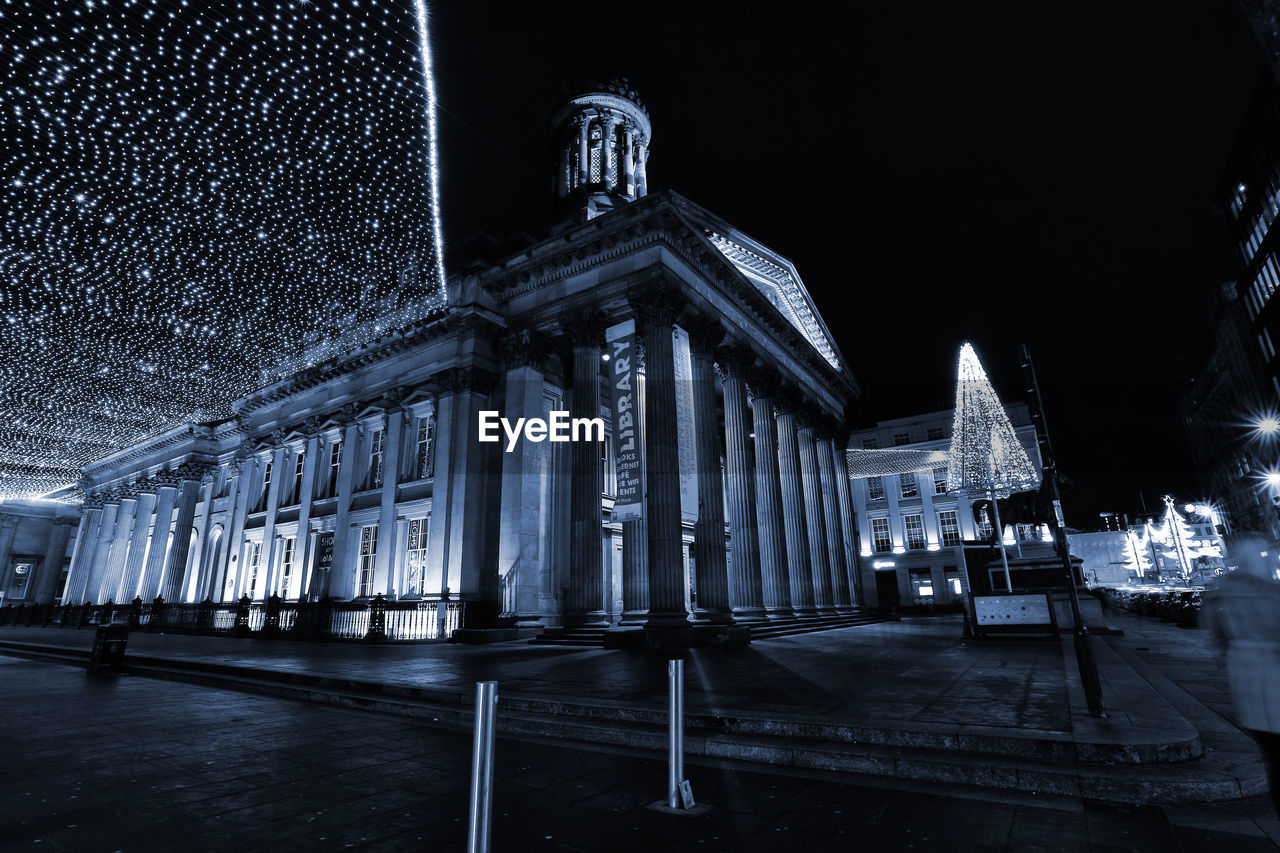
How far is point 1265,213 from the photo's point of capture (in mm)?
37469

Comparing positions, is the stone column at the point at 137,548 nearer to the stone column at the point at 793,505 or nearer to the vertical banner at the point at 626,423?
the vertical banner at the point at 626,423

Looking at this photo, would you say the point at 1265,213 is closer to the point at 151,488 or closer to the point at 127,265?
the point at 127,265

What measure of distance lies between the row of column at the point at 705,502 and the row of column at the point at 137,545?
28.7 meters

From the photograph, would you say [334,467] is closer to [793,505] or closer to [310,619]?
[310,619]

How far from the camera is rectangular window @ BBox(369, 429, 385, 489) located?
24359 mm

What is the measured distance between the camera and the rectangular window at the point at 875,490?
155 feet

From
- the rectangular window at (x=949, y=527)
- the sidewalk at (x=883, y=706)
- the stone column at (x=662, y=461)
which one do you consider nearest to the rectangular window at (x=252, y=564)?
the sidewalk at (x=883, y=706)

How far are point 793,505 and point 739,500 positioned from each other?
510cm

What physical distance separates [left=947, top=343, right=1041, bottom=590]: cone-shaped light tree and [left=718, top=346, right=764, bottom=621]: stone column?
21.1 ft

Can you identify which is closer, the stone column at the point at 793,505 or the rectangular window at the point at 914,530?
the stone column at the point at 793,505

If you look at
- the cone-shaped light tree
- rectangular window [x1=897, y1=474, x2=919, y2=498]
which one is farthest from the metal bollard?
rectangular window [x1=897, y1=474, x2=919, y2=498]

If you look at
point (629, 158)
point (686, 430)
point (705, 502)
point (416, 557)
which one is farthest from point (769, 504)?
point (629, 158)

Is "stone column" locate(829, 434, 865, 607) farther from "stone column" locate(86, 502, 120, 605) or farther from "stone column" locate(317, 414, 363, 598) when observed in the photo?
"stone column" locate(86, 502, 120, 605)

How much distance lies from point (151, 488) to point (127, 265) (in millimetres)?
29337
